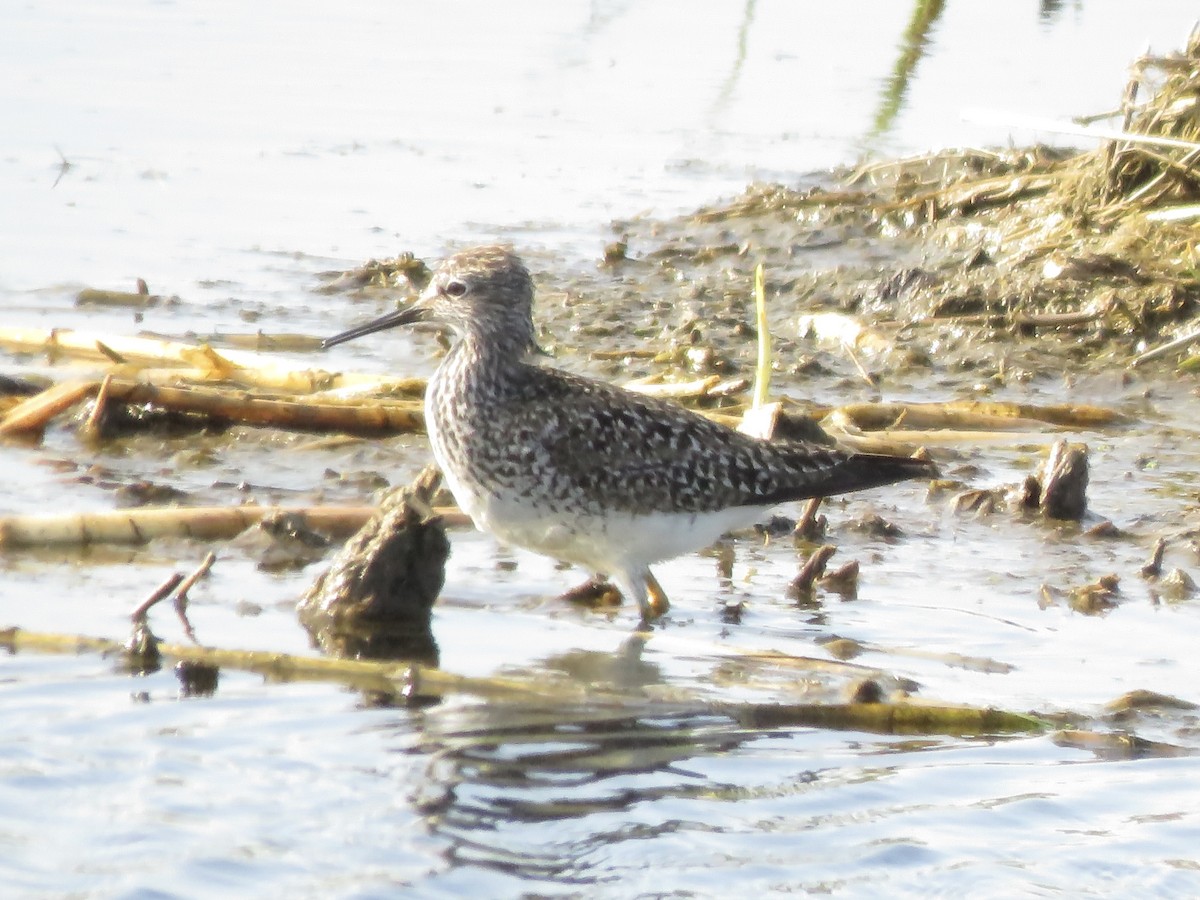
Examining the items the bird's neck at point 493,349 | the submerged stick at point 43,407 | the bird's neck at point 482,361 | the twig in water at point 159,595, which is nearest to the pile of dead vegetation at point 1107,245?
the bird's neck at point 493,349

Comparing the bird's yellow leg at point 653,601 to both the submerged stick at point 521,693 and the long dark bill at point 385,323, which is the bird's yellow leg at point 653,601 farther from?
the long dark bill at point 385,323

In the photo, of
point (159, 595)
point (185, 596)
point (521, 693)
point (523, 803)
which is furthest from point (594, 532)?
point (523, 803)

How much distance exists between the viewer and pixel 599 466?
7.25 metres

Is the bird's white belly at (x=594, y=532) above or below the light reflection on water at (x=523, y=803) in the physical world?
above

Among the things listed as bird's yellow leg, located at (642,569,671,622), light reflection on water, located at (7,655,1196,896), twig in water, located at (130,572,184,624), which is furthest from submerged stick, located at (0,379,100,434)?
bird's yellow leg, located at (642,569,671,622)

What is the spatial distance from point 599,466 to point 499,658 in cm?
93

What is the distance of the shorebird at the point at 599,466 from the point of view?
7203 millimetres

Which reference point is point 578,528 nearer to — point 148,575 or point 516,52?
point 148,575

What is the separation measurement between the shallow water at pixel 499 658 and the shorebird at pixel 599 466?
31 cm

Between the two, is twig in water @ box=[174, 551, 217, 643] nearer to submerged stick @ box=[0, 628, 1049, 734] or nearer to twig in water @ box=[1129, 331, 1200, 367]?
submerged stick @ box=[0, 628, 1049, 734]

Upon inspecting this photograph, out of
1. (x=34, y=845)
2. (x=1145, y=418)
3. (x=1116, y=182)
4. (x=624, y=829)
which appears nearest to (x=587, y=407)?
(x=624, y=829)

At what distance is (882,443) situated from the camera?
28.3ft

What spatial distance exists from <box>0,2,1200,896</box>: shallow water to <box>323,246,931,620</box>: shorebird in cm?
31

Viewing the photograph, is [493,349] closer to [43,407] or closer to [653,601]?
[653,601]
